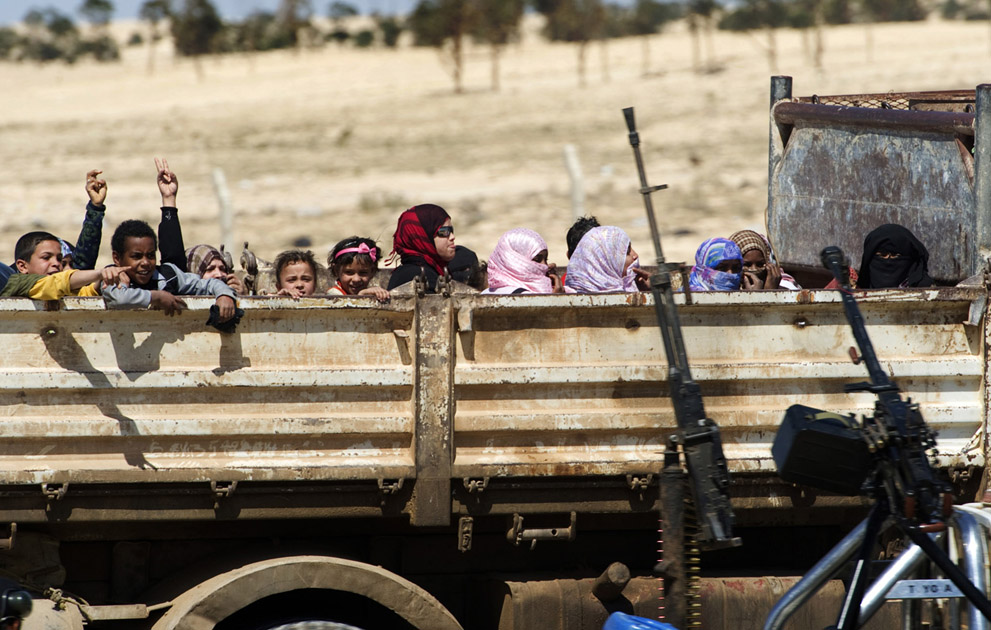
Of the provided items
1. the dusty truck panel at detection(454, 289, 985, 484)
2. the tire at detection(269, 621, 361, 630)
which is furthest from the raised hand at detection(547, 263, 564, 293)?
the tire at detection(269, 621, 361, 630)

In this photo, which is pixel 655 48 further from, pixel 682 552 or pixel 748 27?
pixel 682 552

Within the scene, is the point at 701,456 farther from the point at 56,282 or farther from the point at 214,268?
the point at 214,268

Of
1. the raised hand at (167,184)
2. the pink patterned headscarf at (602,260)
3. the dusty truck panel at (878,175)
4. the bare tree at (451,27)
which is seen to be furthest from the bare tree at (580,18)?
the raised hand at (167,184)

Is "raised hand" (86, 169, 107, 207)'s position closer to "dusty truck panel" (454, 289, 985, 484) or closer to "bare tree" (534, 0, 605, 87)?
"dusty truck panel" (454, 289, 985, 484)

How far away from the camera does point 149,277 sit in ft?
13.8

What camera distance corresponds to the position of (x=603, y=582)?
3836 millimetres

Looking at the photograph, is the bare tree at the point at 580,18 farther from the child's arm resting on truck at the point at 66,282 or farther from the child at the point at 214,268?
the child's arm resting on truck at the point at 66,282

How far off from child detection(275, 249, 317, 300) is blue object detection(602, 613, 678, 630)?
2262mm

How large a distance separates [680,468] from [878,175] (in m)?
2.70

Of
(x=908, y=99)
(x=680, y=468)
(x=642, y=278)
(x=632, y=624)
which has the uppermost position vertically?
(x=908, y=99)

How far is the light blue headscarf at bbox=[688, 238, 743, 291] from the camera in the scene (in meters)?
5.22

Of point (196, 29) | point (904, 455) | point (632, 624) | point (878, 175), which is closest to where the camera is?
point (904, 455)

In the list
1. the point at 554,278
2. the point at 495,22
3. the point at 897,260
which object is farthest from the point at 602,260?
the point at 495,22

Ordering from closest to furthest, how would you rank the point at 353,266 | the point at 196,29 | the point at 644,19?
1. the point at 353,266
2. the point at 196,29
3. the point at 644,19
